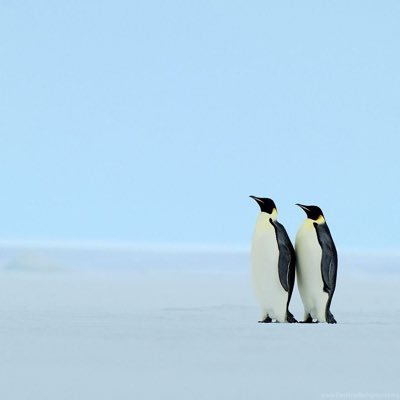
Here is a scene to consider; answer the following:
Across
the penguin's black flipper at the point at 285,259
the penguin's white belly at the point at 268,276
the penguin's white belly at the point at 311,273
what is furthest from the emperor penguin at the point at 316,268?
the penguin's white belly at the point at 268,276

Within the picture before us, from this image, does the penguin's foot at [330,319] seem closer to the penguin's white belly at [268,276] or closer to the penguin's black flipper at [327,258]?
the penguin's black flipper at [327,258]

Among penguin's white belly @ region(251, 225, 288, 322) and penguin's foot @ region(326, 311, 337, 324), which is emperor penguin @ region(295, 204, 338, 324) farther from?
penguin's white belly @ region(251, 225, 288, 322)

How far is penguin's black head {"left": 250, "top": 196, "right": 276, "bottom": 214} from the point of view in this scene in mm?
9797

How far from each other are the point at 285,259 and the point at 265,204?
61cm

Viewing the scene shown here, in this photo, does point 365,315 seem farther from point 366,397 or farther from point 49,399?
point 49,399

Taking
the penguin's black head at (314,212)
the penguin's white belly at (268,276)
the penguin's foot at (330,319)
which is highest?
the penguin's black head at (314,212)

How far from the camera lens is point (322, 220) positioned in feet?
32.3

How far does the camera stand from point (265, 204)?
982 centimetres

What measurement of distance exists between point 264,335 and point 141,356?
1587 mm

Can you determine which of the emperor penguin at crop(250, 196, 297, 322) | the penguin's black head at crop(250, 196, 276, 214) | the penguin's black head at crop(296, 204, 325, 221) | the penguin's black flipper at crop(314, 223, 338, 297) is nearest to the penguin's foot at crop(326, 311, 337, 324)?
the penguin's black flipper at crop(314, 223, 338, 297)

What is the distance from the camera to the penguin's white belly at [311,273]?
961cm

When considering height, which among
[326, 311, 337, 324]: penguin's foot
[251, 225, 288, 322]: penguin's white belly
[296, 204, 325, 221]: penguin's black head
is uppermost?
[296, 204, 325, 221]: penguin's black head

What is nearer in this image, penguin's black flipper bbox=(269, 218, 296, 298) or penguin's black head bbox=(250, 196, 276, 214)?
penguin's black flipper bbox=(269, 218, 296, 298)

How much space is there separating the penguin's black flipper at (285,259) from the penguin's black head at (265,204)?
6.3 inches
